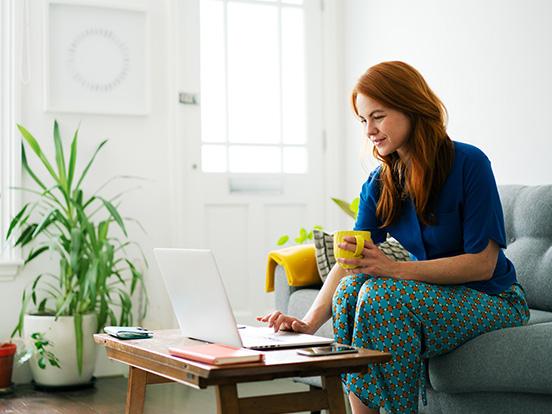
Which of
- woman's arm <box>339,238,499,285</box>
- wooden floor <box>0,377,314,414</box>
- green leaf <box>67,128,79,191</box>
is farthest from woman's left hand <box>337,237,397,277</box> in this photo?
green leaf <box>67,128,79,191</box>

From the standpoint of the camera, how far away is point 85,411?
134 inches

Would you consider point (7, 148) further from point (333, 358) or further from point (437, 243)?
point (333, 358)

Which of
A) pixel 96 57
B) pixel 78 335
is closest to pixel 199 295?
pixel 78 335

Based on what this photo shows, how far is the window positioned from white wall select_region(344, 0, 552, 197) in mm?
564

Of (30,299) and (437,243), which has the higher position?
(437,243)

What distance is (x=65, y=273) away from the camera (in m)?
3.94

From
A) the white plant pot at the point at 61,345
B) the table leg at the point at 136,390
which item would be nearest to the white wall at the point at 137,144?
the white plant pot at the point at 61,345

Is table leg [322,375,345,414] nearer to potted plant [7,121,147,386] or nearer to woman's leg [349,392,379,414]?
woman's leg [349,392,379,414]

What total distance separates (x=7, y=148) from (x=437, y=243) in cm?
259

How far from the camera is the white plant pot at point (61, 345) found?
385 centimetres

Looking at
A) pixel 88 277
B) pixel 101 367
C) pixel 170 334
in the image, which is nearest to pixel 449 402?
pixel 170 334

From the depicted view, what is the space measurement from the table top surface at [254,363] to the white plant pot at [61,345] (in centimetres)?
199

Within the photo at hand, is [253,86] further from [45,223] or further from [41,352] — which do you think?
[41,352]

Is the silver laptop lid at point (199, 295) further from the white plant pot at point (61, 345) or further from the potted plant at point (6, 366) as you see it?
the potted plant at point (6, 366)
